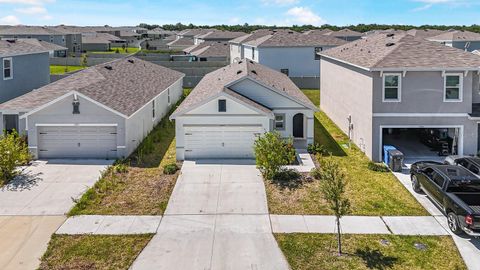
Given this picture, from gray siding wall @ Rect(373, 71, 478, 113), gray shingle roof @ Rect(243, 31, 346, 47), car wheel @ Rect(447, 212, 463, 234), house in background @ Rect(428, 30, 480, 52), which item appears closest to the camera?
car wheel @ Rect(447, 212, 463, 234)

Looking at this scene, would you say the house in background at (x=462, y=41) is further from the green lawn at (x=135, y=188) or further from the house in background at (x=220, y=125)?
the green lawn at (x=135, y=188)

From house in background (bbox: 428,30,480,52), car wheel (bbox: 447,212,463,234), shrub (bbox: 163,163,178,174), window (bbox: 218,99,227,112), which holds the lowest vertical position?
car wheel (bbox: 447,212,463,234)

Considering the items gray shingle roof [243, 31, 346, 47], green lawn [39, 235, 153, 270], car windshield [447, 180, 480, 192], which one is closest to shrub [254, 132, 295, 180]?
car windshield [447, 180, 480, 192]

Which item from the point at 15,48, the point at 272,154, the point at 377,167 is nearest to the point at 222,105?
the point at 272,154

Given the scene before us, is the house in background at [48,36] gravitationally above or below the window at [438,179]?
above

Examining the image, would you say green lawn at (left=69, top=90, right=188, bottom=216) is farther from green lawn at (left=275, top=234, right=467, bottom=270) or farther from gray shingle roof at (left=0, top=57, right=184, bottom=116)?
green lawn at (left=275, top=234, right=467, bottom=270)

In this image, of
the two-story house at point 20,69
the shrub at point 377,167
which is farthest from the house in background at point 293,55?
the shrub at point 377,167
